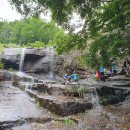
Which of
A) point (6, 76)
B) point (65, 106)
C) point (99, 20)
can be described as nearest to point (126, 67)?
point (6, 76)

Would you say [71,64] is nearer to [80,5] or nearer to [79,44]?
[79,44]

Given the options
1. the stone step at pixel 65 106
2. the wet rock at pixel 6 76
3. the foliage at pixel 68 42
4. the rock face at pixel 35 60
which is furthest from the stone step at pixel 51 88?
the rock face at pixel 35 60

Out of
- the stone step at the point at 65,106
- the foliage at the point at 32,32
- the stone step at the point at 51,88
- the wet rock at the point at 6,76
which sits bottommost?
the stone step at the point at 65,106

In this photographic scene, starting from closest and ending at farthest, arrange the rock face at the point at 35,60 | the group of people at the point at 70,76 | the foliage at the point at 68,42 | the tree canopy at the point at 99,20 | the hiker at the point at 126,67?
the tree canopy at the point at 99,20
the foliage at the point at 68,42
the group of people at the point at 70,76
the hiker at the point at 126,67
the rock face at the point at 35,60

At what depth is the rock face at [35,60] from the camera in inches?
1147

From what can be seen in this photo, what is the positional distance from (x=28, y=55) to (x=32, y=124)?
20.0 metres

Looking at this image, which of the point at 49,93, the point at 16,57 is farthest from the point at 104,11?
the point at 16,57

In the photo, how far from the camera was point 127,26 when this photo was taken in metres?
11.2

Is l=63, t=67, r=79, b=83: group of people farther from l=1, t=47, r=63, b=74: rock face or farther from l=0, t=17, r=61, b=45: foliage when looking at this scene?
l=0, t=17, r=61, b=45: foliage

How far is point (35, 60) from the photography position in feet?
100

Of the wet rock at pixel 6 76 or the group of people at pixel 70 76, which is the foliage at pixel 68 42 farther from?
the wet rock at pixel 6 76

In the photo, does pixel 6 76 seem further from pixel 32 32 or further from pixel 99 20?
pixel 32 32

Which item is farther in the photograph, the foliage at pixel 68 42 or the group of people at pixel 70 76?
the group of people at pixel 70 76

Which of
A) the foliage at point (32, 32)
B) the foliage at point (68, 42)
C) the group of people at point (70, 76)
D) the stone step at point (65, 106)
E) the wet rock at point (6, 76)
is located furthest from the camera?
Result: the foliage at point (32, 32)
